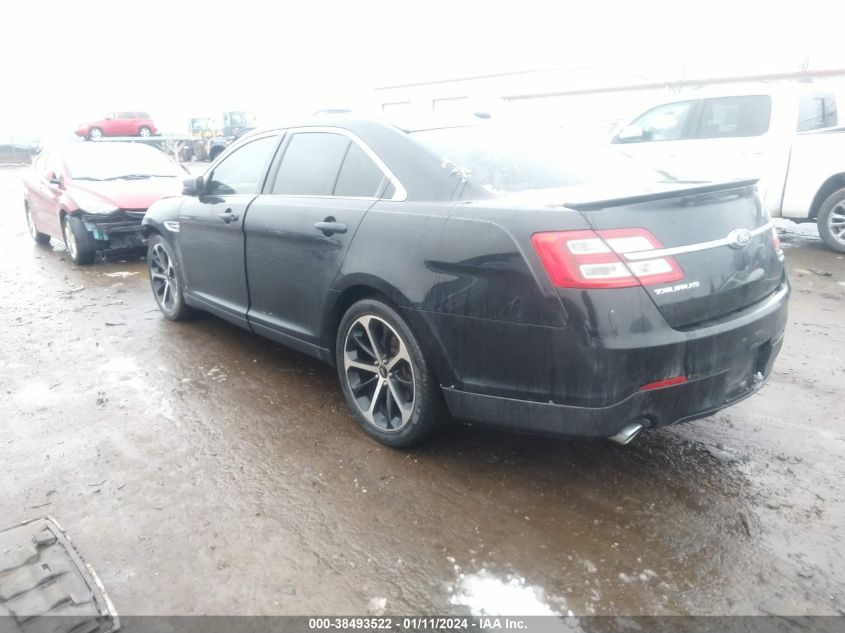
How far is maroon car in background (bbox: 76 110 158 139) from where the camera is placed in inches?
1355

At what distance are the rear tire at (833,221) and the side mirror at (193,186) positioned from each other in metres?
6.78

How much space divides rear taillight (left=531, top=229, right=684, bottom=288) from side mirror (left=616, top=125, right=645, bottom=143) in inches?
275

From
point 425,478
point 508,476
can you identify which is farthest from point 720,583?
point 425,478

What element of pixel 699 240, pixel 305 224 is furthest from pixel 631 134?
pixel 699 240

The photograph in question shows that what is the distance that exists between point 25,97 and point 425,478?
6945cm

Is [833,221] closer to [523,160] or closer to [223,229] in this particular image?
[523,160]

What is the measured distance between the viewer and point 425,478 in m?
3.08

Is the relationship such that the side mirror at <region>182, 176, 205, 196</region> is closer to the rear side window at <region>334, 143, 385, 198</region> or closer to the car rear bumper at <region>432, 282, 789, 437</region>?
the rear side window at <region>334, 143, 385, 198</region>

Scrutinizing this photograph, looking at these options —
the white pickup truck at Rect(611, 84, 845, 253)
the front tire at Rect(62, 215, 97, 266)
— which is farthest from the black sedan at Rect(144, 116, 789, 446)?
the front tire at Rect(62, 215, 97, 266)

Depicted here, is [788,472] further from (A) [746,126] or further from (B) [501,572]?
(A) [746,126]

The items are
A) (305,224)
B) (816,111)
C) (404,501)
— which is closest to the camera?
(404,501)

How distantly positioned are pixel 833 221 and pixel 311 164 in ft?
21.2

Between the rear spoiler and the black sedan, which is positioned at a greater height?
the rear spoiler

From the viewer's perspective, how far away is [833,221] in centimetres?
738
